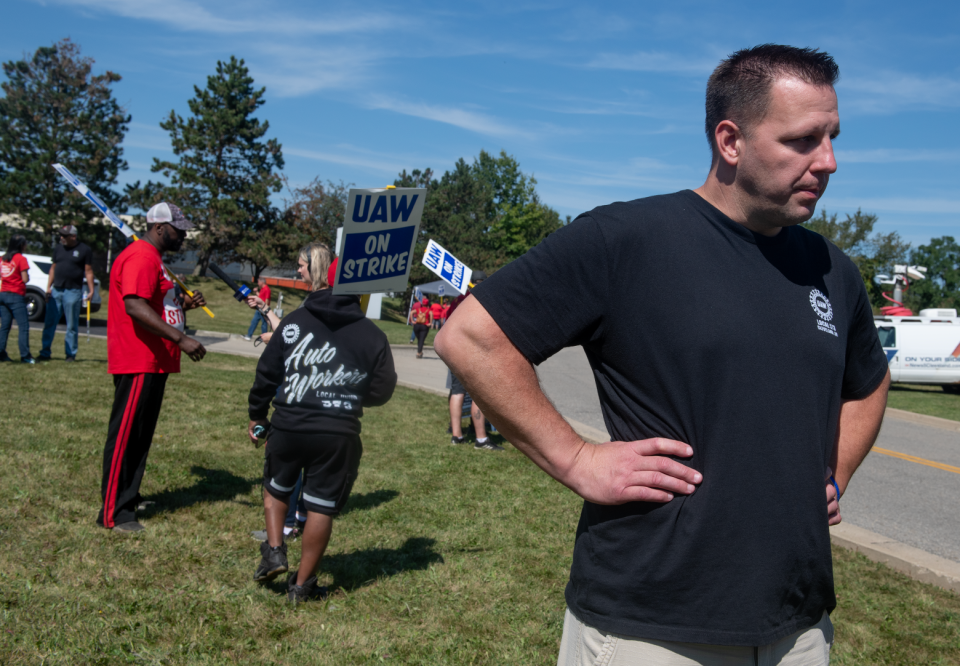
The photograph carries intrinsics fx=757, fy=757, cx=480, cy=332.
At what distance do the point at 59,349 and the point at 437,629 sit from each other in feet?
41.0

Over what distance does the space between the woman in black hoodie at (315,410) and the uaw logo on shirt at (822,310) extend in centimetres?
262

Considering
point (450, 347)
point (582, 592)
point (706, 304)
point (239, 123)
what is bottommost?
point (582, 592)

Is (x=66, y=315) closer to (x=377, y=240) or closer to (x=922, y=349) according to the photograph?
(x=377, y=240)

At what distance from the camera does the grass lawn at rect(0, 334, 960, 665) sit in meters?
3.69

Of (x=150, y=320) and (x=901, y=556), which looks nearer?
(x=150, y=320)

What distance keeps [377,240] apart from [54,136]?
49.3m

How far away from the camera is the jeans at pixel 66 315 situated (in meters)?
11.9

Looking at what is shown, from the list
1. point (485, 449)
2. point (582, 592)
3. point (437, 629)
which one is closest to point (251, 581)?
point (437, 629)

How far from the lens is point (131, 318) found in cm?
504

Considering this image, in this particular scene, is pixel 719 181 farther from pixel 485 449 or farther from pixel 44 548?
pixel 485 449

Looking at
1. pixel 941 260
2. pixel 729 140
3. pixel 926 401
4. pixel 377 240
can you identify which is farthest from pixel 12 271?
pixel 941 260

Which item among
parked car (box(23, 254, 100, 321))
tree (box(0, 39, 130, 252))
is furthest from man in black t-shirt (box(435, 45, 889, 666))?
tree (box(0, 39, 130, 252))

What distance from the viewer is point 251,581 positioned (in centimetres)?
441

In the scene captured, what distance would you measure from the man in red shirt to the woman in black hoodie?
3.77 feet
